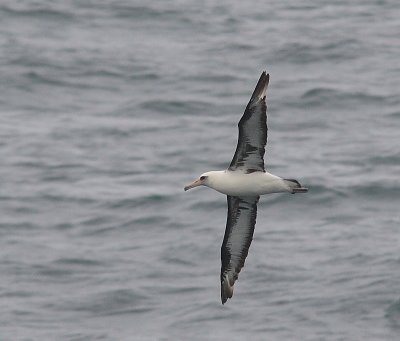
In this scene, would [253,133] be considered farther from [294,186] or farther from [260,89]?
[294,186]

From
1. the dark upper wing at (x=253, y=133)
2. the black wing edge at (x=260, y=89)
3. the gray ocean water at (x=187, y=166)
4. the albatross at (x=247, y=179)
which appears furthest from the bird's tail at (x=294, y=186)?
the gray ocean water at (x=187, y=166)

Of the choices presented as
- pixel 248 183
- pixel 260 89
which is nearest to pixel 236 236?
pixel 248 183

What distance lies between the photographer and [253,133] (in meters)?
14.1

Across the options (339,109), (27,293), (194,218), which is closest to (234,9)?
(339,109)

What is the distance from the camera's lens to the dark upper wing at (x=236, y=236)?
15.5 meters

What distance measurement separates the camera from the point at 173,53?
3678 cm

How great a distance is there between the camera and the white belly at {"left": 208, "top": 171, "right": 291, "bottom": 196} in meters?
14.4

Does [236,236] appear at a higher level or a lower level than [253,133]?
lower

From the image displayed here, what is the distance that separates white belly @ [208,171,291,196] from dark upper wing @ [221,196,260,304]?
2.84ft

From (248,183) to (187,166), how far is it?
14291 millimetres

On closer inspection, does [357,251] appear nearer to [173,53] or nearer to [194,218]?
[194,218]

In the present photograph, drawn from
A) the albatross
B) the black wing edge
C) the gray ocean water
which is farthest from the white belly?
the gray ocean water

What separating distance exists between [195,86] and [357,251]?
10.8 meters

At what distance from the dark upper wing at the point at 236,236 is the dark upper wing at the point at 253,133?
3.54 ft
